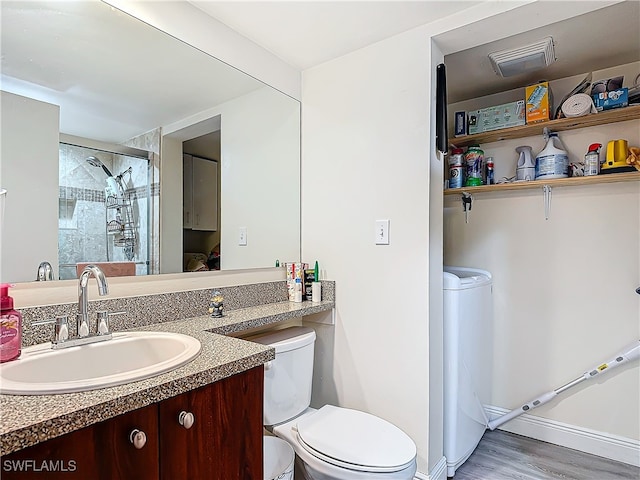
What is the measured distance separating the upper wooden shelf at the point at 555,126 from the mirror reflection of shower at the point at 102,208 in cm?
188

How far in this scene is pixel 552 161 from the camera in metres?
2.10

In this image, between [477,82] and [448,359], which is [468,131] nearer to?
[477,82]

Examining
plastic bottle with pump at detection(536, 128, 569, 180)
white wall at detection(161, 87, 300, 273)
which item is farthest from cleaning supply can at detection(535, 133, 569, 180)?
white wall at detection(161, 87, 300, 273)

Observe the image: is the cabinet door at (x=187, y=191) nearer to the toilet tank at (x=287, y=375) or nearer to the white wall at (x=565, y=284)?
the toilet tank at (x=287, y=375)

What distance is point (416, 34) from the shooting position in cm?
173

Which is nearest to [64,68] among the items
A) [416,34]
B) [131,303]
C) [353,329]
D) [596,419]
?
[131,303]

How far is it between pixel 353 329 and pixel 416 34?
144cm

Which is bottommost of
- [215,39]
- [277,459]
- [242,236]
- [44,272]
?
[277,459]

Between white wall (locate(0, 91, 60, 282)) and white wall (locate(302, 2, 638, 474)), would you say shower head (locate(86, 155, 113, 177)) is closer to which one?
white wall (locate(0, 91, 60, 282))

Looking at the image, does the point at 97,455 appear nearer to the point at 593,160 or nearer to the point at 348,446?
the point at 348,446

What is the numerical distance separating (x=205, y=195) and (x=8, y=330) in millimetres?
971

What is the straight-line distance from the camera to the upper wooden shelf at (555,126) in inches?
75.5

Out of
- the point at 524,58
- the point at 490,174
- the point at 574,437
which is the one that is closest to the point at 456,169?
the point at 490,174

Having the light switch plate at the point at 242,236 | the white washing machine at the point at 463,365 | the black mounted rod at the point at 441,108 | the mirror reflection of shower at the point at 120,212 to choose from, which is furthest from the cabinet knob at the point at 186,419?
the black mounted rod at the point at 441,108
